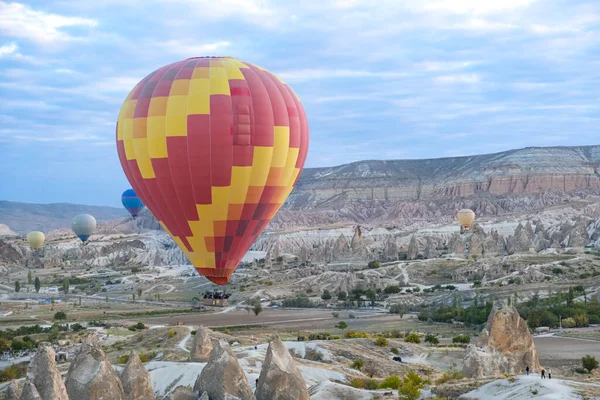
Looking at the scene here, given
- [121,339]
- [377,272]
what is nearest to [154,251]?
[377,272]

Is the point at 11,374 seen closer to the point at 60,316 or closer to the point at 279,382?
the point at 279,382

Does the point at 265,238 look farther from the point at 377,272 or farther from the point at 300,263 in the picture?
the point at 377,272

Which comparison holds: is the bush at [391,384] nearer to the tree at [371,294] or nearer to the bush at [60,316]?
the bush at [60,316]

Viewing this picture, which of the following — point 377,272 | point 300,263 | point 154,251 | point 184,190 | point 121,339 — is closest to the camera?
point 184,190

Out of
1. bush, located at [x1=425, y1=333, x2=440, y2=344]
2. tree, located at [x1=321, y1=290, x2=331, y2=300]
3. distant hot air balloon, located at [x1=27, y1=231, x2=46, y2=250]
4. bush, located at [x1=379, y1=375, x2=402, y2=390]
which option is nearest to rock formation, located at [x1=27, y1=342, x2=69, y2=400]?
bush, located at [x1=379, y1=375, x2=402, y2=390]

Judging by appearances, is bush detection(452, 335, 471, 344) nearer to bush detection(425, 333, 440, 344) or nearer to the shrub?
bush detection(425, 333, 440, 344)

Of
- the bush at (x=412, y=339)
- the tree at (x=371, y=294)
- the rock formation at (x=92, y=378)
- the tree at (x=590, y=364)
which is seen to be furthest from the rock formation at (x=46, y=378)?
the tree at (x=371, y=294)

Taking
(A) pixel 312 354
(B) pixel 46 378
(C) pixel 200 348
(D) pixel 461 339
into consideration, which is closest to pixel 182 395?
(B) pixel 46 378
